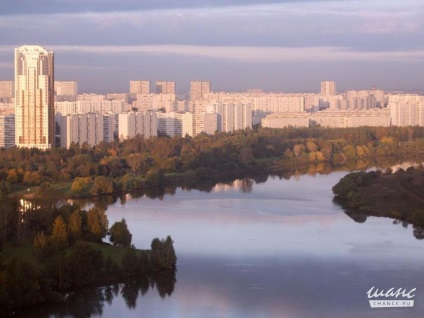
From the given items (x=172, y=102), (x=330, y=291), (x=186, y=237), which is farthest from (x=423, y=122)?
(x=330, y=291)

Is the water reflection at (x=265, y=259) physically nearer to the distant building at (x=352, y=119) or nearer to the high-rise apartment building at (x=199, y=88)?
the distant building at (x=352, y=119)

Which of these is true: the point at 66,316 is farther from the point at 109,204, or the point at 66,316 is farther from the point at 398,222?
the point at 109,204

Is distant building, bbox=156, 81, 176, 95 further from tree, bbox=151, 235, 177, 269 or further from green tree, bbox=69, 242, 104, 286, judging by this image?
green tree, bbox=69, 242, 104, 286

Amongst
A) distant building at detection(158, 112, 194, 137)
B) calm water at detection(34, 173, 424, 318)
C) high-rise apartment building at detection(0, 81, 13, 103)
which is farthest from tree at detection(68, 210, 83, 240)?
high-rise apartment building at detection(0, 81, 13, 103)

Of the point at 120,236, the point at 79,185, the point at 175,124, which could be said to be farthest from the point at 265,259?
the point at 175,124

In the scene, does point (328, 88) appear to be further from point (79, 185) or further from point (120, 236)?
point (120, 236)

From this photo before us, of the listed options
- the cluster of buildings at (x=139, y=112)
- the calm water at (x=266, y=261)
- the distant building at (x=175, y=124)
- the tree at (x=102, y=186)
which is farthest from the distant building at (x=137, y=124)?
the calm water at (x=266, y=261)

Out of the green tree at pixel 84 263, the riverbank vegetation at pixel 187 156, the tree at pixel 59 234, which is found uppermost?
the riverbank vegetation at pixel 187 156
